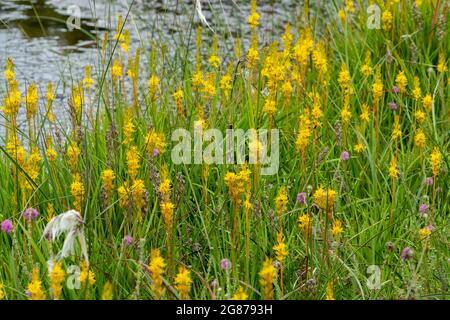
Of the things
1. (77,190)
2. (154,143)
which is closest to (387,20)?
(154,143)

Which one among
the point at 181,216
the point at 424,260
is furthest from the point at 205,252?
the point at 424,260

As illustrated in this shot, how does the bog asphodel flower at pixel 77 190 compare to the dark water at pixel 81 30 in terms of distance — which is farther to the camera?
the dark water at pixel 81 30

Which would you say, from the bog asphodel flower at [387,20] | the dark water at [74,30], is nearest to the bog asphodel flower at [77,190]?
the bog asphodel flower at [387,20]

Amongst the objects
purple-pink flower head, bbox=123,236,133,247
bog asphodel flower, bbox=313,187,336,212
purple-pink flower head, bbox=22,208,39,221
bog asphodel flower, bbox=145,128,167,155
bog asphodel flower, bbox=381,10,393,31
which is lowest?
purple-pink flower head, bbox=123,236,133,247

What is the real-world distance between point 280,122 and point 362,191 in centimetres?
60

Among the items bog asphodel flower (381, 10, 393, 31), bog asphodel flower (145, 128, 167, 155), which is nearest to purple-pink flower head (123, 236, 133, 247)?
bog asphodel flower (145, 128, 167, 155)

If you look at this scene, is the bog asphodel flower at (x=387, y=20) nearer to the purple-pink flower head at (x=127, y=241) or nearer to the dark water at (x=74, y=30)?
the dark water at (x=74, y=30)

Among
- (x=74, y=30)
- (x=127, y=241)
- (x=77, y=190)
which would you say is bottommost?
(x=127, y=241)

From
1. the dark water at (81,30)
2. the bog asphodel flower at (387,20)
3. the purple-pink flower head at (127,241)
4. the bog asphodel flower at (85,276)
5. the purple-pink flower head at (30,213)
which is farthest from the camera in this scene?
the dark water at (81,30)

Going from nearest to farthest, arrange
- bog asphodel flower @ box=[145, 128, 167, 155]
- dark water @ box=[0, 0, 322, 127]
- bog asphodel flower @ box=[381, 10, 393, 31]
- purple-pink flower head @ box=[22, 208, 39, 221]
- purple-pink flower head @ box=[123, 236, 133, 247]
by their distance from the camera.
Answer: purple-pink flower head @ box=[123, 236, 133, 247]
purple-pink flower head @ box=[22, 208, 39, 221]
bog asphodel flower @ box=[145, 128, 167, 155]
bog asphodel flower @ box=[381, 10, 393, 31]
dark water @ box=[0, 0, 322, 127]

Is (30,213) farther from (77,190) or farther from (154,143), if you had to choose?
(154,143)

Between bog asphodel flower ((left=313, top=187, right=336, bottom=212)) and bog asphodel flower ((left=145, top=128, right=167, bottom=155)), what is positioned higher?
bog asphodel flower ((left=145, top=128, right=167, bottom=155))

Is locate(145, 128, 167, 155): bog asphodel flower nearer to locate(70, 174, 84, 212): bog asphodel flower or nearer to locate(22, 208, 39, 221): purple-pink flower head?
locate(70, 174, 84, 212): bog asphodel flower

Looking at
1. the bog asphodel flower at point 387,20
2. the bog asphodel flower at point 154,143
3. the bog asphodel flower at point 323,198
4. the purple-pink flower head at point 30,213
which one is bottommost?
the purple-pink flower head at point 30,213
